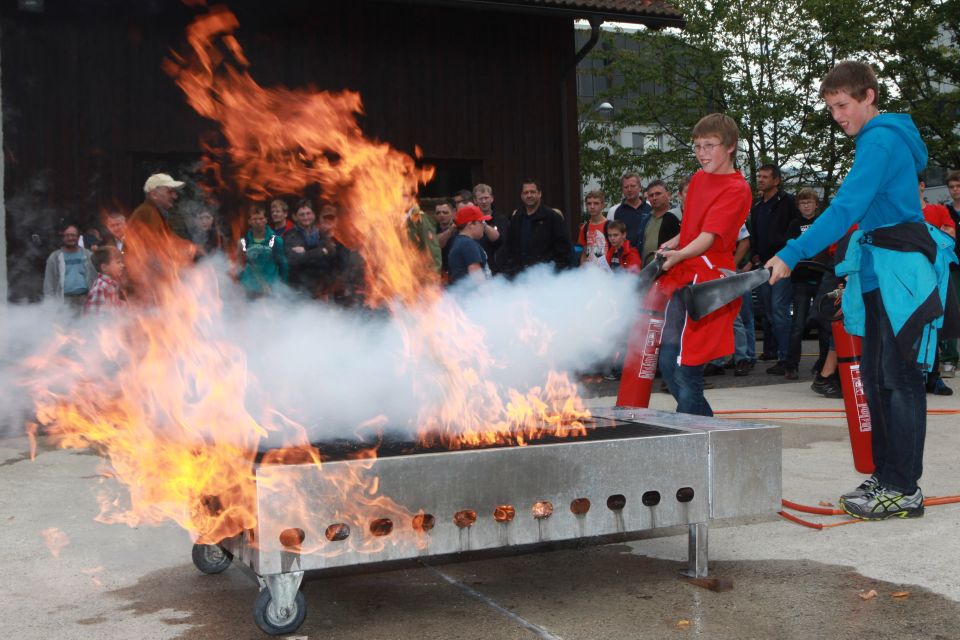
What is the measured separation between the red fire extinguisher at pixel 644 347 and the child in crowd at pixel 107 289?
3.93 metres

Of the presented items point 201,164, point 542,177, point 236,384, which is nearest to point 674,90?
point 542,177

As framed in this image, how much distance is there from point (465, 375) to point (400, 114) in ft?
34.6

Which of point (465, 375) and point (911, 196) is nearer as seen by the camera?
point (465, 375)

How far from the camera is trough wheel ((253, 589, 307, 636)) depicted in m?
3.21

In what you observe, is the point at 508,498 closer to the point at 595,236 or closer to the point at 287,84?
the point at 595,236

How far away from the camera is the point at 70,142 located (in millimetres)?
12383

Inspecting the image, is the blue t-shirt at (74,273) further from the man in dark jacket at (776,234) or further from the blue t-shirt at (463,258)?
the man in dark jacket at (776,234)

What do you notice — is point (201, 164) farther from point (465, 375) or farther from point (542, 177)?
point (465, 375)

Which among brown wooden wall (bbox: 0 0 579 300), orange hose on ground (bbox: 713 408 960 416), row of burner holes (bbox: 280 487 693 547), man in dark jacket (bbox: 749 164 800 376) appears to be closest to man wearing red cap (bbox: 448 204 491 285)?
orange hose on ground (bbox: 713 408 960 416)

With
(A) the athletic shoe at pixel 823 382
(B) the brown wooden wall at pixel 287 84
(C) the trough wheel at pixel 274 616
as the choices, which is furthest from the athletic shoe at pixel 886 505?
(B) the brown wooden wall at pixel 287 84

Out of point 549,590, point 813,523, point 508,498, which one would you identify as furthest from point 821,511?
point 508,498

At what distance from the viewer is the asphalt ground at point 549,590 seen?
327 centimetres

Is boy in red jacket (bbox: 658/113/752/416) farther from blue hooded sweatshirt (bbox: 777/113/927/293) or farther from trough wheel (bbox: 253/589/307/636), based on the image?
trough wheel (bbox: 253/589/307/636)

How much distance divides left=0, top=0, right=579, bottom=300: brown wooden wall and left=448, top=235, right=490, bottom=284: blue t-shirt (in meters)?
6.06
